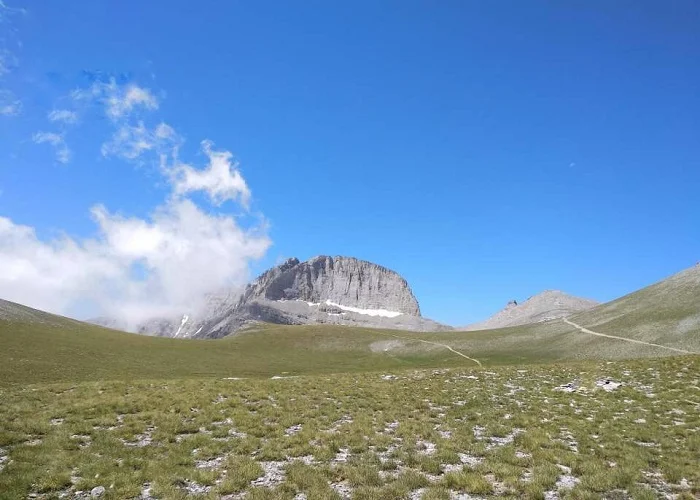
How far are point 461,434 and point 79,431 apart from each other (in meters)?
17.9

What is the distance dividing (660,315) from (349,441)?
87374 mm

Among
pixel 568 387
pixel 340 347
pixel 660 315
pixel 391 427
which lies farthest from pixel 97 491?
pixel 340 347

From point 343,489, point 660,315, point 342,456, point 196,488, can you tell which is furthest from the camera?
point 660,315

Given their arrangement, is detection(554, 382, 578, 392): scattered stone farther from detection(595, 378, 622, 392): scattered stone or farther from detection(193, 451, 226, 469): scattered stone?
detection(193, 451, 226, 469): scattered stone

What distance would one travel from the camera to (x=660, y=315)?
273 ft

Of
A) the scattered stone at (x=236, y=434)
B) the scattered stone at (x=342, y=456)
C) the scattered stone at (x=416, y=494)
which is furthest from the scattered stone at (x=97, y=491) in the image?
the scattered stone at (x=416, y=494)

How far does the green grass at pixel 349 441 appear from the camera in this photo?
14353 mm

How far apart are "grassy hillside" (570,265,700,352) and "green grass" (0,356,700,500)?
48.3 m

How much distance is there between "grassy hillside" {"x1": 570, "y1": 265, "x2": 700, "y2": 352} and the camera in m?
71.9

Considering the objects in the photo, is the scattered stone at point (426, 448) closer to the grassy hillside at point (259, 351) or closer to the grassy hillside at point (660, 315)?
the grassy hillside at point (259, 351)

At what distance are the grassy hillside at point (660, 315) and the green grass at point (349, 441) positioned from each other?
48306 millimetres

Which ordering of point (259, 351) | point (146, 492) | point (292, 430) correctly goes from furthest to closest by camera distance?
point (259, 351), point (292, 430), point (146, 492)

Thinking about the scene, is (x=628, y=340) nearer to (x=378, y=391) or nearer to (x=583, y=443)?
(x=378, y=391)

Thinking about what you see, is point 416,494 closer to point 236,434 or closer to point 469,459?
point 469,459
